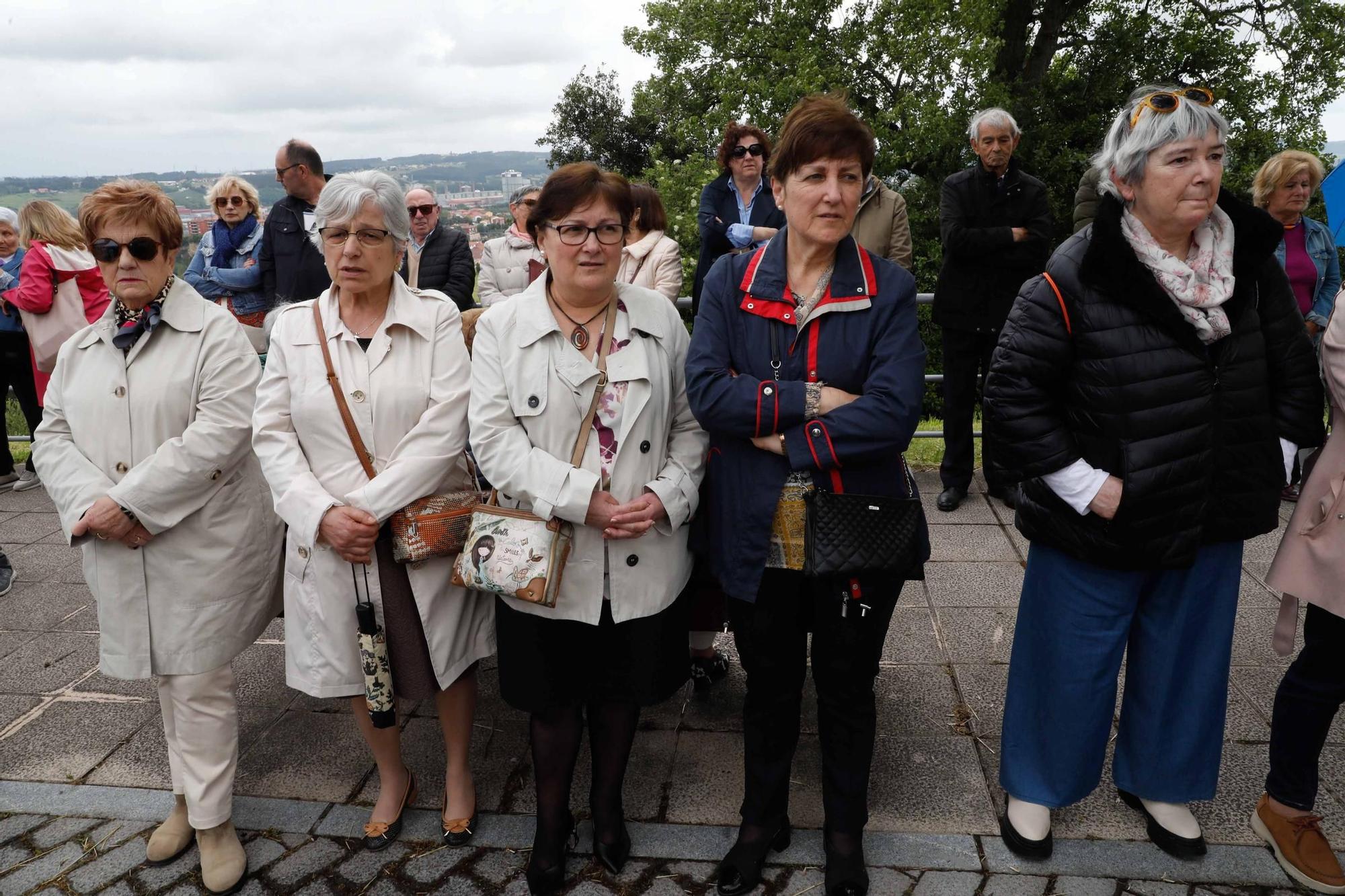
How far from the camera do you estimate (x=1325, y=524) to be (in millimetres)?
2621

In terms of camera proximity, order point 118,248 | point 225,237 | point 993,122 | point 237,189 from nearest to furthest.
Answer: point 118,248 < point 993,122 < point 225,237 < point 237,189

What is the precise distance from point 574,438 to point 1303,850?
225cm

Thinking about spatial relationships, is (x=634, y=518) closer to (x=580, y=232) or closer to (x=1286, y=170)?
(x=580, y=232)

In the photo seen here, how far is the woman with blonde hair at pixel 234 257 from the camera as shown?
19.1 ft

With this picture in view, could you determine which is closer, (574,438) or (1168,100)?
(1168,100)

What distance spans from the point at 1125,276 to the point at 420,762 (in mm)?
2639

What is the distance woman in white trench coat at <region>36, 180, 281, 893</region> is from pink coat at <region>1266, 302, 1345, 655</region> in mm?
2982

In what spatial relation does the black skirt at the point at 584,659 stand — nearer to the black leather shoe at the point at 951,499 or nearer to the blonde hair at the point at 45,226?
the black leather shoe at the point at 951,499

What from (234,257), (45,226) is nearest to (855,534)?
(234,257)

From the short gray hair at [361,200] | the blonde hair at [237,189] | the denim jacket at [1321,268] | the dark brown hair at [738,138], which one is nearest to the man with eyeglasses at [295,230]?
the blonde hair at [237,189]

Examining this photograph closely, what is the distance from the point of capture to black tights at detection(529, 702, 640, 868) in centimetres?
277

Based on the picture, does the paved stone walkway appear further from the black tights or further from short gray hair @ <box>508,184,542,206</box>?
short gray hair @ <box>508,184,542,206</box>

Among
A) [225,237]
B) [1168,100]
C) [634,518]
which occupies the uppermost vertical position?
[1168,100]

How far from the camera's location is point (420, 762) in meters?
3.34
